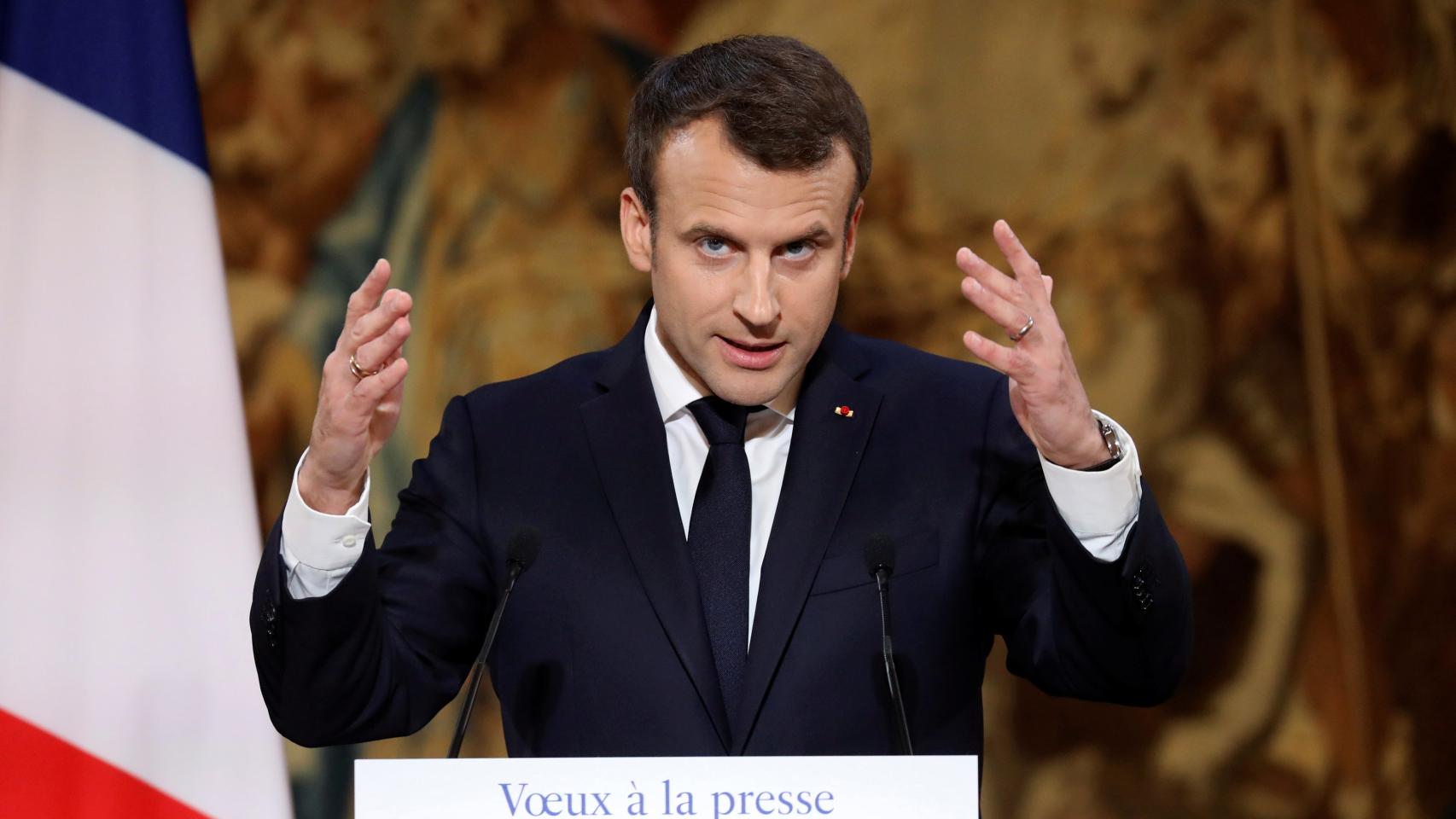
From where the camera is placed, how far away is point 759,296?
5.57 feet

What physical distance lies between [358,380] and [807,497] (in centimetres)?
57

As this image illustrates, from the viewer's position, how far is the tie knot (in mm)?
1901

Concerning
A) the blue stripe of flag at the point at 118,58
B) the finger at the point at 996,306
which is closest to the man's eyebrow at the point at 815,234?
the finger at the point at 996,306

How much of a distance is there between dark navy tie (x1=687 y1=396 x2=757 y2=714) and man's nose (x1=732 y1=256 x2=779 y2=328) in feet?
0.74

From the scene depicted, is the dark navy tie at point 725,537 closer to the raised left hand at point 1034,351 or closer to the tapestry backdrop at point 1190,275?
the raised left hand at point 1034,351

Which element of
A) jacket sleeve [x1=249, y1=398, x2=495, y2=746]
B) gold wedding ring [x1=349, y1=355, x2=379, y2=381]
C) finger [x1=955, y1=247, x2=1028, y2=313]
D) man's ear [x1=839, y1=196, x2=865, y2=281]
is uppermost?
man's ear [x1=839, y1=196, x2=865, y2=281]

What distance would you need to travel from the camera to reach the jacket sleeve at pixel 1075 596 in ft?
5.33

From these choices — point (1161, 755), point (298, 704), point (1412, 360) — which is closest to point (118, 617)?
point (298, 704)

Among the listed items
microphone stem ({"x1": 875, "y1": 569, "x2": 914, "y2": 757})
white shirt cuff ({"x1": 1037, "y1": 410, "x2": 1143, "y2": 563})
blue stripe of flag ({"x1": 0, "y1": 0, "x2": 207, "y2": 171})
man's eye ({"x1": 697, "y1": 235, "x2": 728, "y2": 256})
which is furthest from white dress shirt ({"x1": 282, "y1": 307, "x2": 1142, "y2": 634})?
blue stripe of flag ({"x1": 0, "y1": 0, "x2": 207, "y2": 171})

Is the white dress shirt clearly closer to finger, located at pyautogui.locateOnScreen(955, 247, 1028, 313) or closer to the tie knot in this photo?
finger, located at pyautogui.locateOnScreen(955, 247, 1028, 313)

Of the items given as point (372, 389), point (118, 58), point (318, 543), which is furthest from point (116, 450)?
point (372, 389)

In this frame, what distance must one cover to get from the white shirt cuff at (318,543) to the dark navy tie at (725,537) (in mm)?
409

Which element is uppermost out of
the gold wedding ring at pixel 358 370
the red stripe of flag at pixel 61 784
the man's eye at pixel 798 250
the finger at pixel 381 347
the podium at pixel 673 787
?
the man's eye at pixel 798 250

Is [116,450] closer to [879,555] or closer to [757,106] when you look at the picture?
[757,106]
